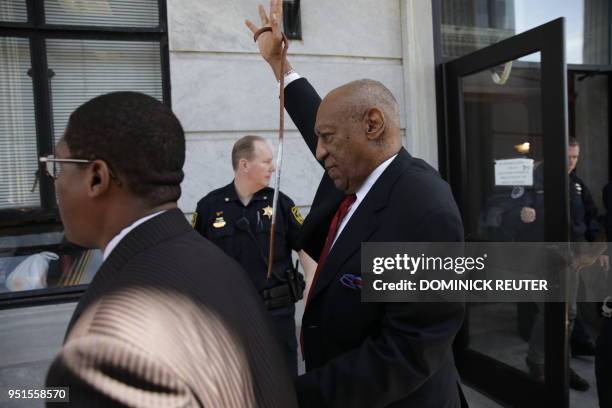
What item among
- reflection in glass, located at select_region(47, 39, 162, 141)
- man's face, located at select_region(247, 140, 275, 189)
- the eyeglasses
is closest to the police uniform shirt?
man's face, located at select_region(247, 140, 275, 189)

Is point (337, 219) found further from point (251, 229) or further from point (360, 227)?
point (251, 229)

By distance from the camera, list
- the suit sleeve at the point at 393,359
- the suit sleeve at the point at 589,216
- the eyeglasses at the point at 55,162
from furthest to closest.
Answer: the suit sleeve at the point at 589,216 < the suit sleeve at the point at 393,359 < the eyeglasses at the point at 55,162

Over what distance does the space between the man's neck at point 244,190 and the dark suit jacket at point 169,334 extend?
2.19 metres

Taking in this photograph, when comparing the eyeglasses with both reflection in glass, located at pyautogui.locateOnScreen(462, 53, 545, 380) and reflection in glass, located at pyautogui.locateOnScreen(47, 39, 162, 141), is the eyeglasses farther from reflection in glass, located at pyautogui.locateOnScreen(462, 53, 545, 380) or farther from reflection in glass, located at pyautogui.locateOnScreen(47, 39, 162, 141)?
reflection in glass, located at pyautogui.locateOnScreen(462, 53, 545, 380)

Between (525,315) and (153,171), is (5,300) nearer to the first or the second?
(153,171)

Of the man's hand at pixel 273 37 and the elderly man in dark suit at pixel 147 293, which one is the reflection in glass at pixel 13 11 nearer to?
the man's hand at pixel 273 37

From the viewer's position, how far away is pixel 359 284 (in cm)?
139

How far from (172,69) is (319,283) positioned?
108 inches

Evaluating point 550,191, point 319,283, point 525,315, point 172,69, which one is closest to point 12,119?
point 172,69

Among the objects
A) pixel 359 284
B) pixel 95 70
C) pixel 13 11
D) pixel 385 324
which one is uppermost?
pixel 13 11

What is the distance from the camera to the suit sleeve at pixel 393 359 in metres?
1.29

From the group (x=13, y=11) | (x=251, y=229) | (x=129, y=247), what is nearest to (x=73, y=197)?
(x=129, y=247)

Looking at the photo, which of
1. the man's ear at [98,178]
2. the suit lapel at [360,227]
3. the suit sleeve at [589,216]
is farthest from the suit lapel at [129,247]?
the suit sleeve at [589,216]

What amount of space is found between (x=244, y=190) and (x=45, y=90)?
5.52ft
